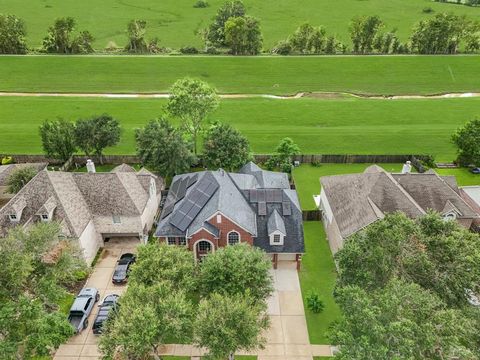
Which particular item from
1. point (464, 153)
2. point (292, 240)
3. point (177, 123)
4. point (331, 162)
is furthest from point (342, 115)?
point (292, 240)

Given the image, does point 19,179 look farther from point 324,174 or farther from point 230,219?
point 324,174

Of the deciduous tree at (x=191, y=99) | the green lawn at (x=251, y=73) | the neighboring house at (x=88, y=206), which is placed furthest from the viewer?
the green lawn at (x=251, y=73)

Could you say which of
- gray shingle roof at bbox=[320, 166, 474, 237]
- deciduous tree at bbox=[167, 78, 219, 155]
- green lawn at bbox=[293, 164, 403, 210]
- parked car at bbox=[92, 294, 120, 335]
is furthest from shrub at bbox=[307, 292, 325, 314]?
deciduous tree at bbox=[167, 78, 219, 155]

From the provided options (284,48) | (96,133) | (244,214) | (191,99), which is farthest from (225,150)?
(284,48)

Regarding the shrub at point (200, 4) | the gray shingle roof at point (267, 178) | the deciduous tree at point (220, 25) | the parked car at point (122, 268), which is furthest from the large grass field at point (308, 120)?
the shrub at point (200, 4)

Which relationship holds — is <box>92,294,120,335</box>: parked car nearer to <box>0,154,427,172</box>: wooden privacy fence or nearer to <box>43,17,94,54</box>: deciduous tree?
<box>0,154,427,172</box>: wooden privacy fence

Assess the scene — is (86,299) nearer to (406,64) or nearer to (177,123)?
(177,123)

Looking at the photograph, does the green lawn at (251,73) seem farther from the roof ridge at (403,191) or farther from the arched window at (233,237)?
the arched window at (233,237)
